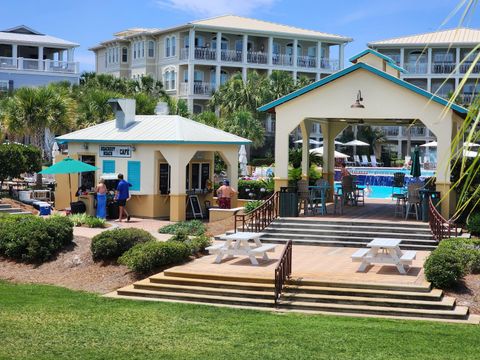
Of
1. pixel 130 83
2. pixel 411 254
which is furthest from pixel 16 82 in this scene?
pixel 411 254

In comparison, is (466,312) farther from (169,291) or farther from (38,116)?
(38,116)

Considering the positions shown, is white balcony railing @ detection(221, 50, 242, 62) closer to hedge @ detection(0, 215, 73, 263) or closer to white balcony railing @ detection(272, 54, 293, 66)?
white balcony railing @ detection(272, 54, 293, 66)

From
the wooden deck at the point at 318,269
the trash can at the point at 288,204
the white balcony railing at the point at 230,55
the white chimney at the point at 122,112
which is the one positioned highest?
the white balcony railing at the point at 230,55

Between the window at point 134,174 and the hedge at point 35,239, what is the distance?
6268 mm

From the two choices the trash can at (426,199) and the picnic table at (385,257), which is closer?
the picnic table at (385,257)

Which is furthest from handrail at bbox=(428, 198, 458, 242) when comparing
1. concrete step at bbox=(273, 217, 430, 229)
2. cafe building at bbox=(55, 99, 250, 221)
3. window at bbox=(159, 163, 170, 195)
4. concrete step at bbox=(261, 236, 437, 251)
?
window at bbox=(159, 163, 170, 195)

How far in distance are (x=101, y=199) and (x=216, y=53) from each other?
42071mm

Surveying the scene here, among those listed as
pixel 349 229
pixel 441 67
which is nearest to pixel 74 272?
pixel 349 229

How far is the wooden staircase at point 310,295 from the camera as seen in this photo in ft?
41.1

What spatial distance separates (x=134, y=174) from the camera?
81.4 feet

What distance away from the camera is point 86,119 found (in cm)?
3638

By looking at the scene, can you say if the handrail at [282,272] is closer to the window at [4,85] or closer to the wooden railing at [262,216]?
the wooden railing at [262,216]

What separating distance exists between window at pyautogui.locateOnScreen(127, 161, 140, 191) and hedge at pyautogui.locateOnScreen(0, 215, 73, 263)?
627cm

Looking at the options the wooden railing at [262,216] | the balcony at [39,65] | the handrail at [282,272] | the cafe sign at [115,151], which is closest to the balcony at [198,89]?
the balcony at [39,65]
